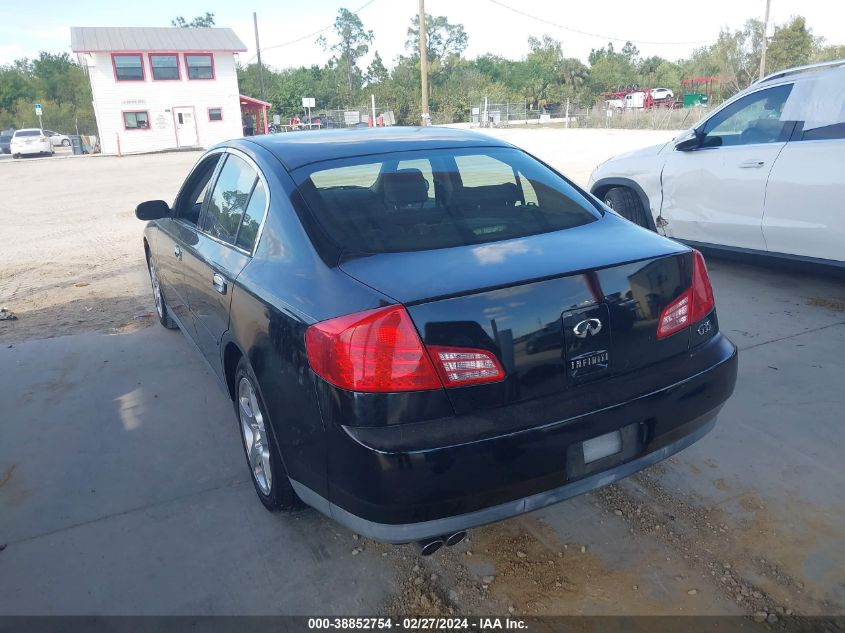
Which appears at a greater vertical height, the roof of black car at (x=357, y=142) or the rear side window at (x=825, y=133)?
the roof of black car at (x=357, y=142)

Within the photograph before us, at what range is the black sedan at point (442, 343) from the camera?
7.43 ft

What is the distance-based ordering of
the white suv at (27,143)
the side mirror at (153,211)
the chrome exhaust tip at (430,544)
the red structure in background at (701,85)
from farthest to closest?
the red structure in background at (701,85) < the white suv at (27,143) < the side mirror at (153,211) < the chrome exhaust tip at (430,544)

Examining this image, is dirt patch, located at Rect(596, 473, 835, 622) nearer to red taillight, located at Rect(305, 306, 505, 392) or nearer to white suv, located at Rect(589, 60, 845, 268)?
red taillight, located at Rect(305, 306, 505, 392)

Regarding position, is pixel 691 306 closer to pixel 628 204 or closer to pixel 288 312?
pixel 288 312

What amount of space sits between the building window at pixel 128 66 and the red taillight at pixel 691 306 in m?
43.5

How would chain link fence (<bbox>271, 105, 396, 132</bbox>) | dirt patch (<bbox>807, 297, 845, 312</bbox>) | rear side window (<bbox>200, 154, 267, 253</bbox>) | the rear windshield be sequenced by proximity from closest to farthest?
the rear windshield, rear side window (<bbox>200, 154, 267, 253</bbox>), dirt patch (<bbox>807, 297, 845, 312</bbox>), chain link fence (<bbox>271, 105, 396, 132</bbox>)

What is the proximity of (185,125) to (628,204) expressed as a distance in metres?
39.4

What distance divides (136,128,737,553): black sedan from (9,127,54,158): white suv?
40.9 metres

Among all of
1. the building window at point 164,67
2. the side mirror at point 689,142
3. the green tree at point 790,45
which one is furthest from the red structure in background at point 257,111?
the side mirror at point 689,142

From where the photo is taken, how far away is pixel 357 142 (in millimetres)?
3457

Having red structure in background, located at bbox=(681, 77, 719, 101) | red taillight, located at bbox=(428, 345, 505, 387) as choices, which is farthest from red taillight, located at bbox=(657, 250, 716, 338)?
red structure in background, located at bbox=(681, 77, 719, 101)

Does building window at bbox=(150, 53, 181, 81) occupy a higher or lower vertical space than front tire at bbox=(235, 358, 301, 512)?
higher

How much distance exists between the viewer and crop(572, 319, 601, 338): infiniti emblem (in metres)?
2.42

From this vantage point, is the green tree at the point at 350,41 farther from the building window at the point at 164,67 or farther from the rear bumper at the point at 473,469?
the rear bumper at the point at 473,469
